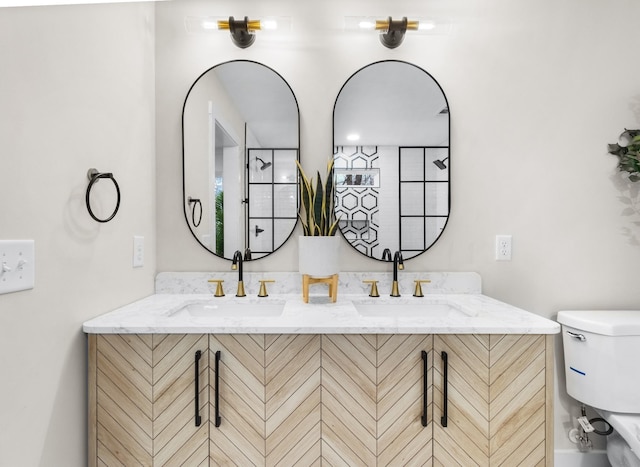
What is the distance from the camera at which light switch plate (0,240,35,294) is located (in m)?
0.87

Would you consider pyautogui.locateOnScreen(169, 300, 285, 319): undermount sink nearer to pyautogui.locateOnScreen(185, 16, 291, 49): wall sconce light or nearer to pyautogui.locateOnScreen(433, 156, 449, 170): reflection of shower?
pyautogui.locateOnScreen(433, 156, 449, 170): reflection of shower

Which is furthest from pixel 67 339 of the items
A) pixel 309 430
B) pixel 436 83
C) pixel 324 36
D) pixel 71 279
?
pixel 436 83

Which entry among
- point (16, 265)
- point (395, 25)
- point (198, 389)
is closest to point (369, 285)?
point (198, 389)

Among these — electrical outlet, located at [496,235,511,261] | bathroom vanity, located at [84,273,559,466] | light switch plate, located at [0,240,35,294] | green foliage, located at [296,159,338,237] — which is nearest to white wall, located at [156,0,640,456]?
electrical outlet, located at [496,235,511,261]

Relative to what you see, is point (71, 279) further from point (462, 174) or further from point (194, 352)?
point (462, 174)

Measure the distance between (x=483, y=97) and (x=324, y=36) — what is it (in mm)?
773

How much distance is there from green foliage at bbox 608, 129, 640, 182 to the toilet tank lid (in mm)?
582

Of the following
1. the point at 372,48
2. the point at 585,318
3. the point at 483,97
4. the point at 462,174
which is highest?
the point at 372,48

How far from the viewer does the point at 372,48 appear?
172 centimetres

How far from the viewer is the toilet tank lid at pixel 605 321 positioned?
1454 millimetres

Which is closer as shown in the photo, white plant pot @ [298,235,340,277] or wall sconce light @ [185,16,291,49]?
white plant pot @ [298,235,340,277]

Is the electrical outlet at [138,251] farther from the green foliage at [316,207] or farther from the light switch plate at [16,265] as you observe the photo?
the green foliage at [316,207]

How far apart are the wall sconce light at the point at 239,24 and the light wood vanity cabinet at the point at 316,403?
1.28m

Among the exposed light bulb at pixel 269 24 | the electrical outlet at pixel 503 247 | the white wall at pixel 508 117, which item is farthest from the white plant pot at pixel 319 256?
the exposed light bulb at pixel 269 24
